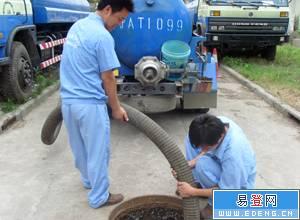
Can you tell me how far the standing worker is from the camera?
3387 mm

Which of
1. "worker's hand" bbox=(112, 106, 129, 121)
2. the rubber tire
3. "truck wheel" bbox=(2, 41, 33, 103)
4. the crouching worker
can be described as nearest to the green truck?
"truck wheel" bbox=(2, 41, 33, 103)

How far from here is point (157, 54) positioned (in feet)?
19.2

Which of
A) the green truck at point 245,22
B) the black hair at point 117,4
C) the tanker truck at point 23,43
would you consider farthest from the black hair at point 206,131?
the green truck at point 245,22

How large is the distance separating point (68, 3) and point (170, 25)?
6.04 metres

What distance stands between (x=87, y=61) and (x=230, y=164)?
52.1 inches

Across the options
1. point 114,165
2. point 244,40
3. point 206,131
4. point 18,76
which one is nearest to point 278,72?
point 244,40

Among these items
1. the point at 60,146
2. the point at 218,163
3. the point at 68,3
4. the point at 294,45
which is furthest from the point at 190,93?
the point at 294,45

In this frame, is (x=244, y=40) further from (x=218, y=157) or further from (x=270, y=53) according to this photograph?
(x=218, y=157)

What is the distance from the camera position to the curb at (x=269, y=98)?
7018 mm

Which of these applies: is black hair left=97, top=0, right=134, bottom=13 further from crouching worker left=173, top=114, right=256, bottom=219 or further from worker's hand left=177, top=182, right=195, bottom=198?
worker's hand left=177, top=182, right=195, bottom=198

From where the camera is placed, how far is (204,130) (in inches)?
118

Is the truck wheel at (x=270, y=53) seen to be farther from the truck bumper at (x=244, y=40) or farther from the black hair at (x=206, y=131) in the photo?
the black hair at (x=206, y=131)

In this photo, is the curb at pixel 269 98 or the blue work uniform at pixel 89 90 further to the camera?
the curb at pixel 269 98

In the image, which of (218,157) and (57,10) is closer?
(218,157)
